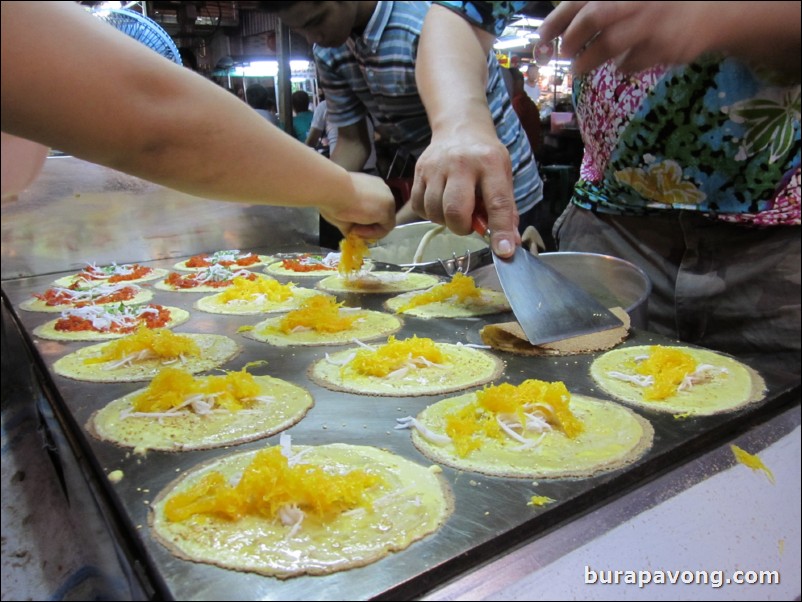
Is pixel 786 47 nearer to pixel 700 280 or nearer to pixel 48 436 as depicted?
pixel 700 280

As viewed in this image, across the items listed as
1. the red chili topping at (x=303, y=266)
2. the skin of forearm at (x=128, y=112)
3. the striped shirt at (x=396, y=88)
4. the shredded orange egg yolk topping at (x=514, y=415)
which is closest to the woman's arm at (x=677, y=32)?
the skin of forearm at (x=128, y=112)

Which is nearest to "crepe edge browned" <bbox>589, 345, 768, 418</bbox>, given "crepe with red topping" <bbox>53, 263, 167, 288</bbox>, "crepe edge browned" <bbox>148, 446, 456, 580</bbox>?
"crepe edge browned" <bbox>148, 446, 456, 580</bbox>

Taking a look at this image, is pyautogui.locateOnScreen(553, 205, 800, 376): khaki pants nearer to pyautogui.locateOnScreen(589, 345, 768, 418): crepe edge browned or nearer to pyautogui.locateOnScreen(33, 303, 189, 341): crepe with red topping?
pyautogui.locateOnScreen(589, 345, 768, 418): crepe edge browned

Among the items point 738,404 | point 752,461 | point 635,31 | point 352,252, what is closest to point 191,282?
point 352,252

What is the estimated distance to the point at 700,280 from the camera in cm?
241

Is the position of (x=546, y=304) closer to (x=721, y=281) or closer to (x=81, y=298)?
(x=721, y=281)

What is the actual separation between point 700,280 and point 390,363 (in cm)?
130

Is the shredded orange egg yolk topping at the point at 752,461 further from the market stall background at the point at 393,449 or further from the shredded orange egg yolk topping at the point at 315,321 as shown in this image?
the shredded orange egg yolk topping at the point at 315,321

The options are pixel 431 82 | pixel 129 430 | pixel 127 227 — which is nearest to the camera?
pixel 129 430

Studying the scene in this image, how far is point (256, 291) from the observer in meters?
3.20

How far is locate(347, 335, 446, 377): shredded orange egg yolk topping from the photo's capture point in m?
2.06

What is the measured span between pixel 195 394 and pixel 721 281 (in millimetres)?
1959

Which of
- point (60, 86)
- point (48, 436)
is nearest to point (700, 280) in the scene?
point (60, 86)

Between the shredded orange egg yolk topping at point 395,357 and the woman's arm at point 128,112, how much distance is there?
2.29 feet
